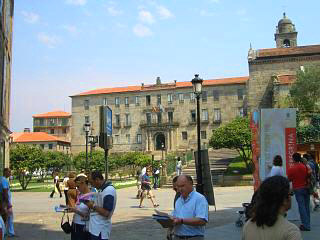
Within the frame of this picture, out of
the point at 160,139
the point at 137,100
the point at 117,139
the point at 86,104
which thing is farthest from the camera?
the point at 86,104

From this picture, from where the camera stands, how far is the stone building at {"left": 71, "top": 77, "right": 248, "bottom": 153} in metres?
69.8

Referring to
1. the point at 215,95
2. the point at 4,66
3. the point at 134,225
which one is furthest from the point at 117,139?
the point at 134,225

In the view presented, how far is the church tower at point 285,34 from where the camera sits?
7012 centimetres

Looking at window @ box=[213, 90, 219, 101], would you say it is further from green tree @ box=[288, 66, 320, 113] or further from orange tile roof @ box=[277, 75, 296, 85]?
green tree @ box=[288, 66, 320, 113]

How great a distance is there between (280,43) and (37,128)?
65565 millimetres

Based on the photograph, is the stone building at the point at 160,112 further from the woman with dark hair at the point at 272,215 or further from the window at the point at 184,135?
the woman with dark hair at the point at 272,215

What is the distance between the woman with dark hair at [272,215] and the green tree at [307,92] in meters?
39.7

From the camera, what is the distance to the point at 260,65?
56.3 meters

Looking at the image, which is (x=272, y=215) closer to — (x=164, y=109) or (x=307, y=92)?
(x=307, y=92)

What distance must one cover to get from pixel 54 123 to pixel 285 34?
6209 centimetres

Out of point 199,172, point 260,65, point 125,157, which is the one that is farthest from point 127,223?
point 260,65

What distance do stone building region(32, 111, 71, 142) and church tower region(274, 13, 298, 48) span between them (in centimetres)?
5697

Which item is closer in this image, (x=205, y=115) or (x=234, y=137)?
(x=234, y=137)

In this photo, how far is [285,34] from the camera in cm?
7119
